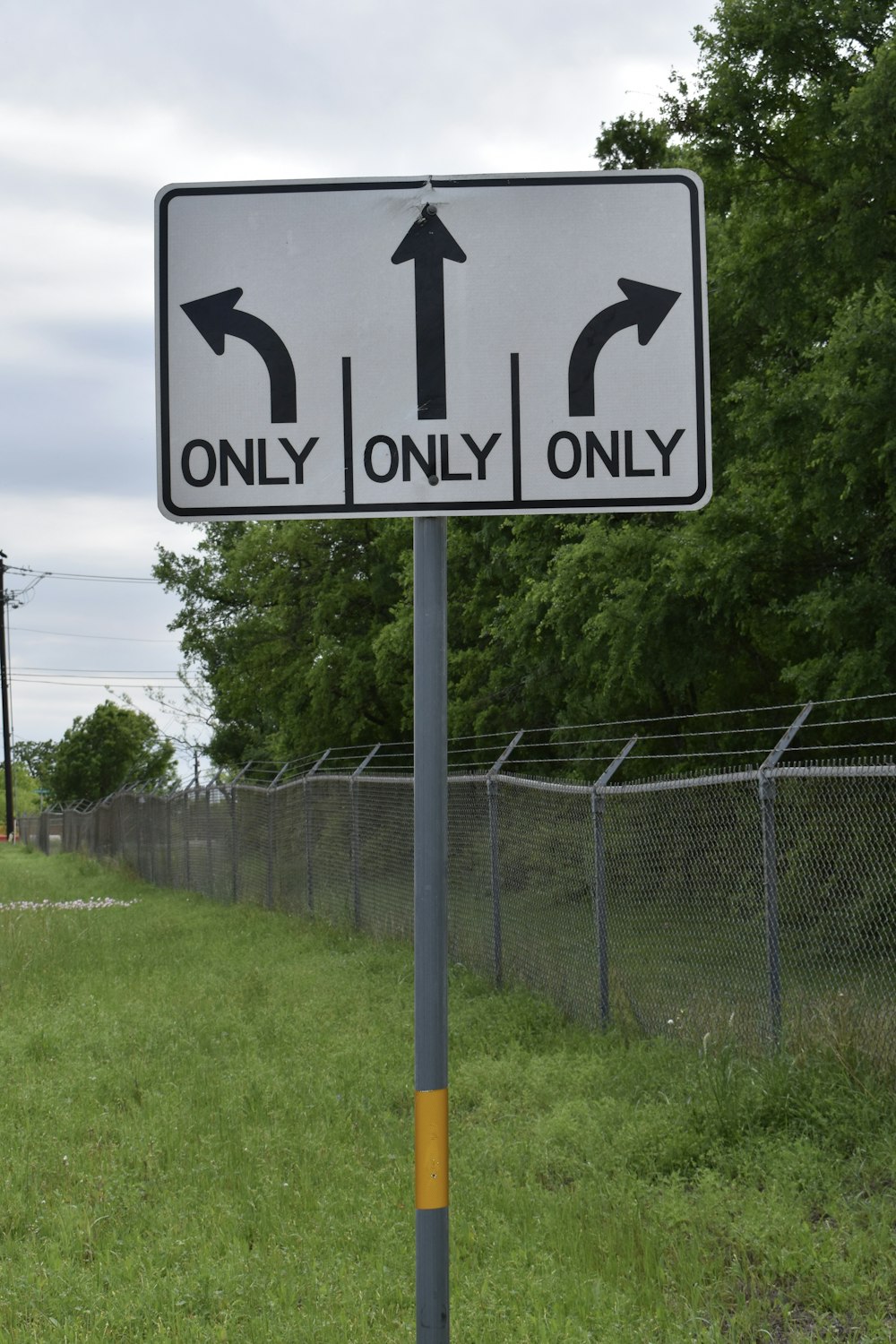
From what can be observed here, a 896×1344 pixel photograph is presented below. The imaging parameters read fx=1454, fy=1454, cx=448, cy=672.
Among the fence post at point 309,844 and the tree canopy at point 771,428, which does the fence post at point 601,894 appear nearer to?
the tree canopy at point 771,428

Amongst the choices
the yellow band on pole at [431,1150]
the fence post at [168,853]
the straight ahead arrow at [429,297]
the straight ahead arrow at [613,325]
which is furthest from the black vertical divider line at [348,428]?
the fence post at [168,853]

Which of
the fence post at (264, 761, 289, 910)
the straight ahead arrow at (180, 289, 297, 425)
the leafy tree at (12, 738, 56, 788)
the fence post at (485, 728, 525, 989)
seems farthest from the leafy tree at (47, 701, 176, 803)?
the straight ahead arrow at (180, 289, 297, 425)

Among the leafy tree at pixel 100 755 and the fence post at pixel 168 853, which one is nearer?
the fence post at pixel 168 853

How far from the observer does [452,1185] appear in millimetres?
5965

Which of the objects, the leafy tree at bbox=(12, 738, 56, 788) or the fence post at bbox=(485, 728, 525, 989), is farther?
the leafy tree at bbox=(12, 738, 56, 788)

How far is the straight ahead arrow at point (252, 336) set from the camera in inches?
103

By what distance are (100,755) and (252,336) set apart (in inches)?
2908

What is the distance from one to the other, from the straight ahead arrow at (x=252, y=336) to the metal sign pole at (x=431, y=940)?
358 mm

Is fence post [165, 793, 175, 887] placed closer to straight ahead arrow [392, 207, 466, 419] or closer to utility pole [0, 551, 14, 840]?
straight ahead arrow [392, 207, 466, 419]

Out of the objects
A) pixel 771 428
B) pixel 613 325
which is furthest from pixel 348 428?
pixel 771 428

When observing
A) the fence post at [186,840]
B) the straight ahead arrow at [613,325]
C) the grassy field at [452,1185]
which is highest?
the straight ahead arrow at [613,325]

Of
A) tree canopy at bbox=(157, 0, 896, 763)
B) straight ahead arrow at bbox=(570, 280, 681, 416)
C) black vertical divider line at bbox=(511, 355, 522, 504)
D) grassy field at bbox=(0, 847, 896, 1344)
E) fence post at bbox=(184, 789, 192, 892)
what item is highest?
tree canopy at bbox=(157, 0, 896, 763)

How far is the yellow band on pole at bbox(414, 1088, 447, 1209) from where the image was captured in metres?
2.48

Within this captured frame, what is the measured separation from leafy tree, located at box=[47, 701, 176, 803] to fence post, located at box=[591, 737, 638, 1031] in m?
66.8
